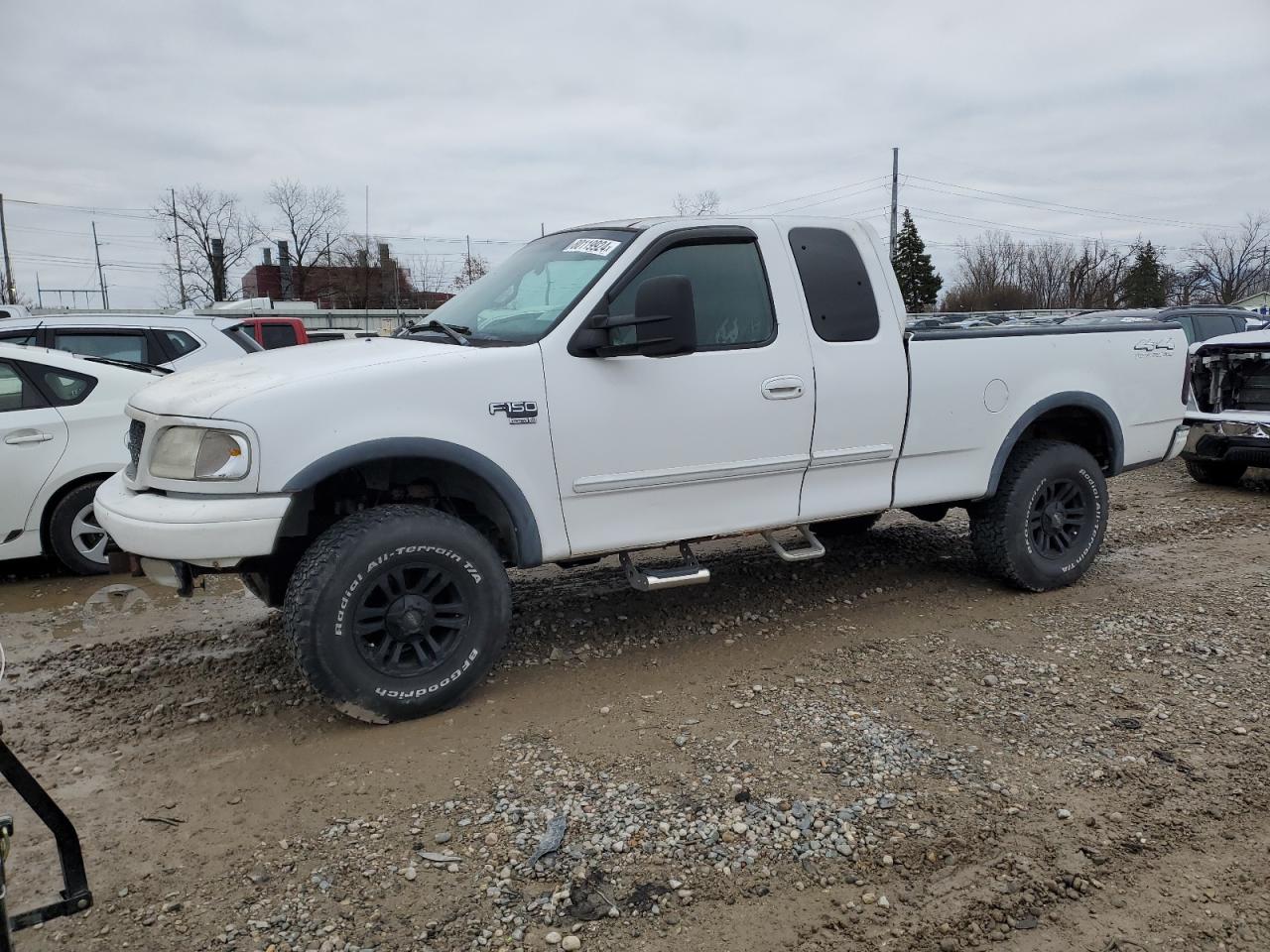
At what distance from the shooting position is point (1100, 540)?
18.4 ft

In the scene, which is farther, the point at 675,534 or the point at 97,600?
the point at 97,600

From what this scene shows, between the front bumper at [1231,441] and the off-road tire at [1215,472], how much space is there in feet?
0.77

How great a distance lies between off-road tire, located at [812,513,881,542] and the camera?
650 cm

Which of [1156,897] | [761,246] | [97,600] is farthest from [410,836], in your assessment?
[97,600]

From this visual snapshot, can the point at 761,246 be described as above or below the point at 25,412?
above

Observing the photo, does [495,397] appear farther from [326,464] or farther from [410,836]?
[410,836]

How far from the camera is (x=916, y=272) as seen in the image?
2288 inches

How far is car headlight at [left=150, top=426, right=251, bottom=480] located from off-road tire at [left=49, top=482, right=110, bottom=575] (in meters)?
3.12

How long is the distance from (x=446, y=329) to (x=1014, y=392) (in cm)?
318

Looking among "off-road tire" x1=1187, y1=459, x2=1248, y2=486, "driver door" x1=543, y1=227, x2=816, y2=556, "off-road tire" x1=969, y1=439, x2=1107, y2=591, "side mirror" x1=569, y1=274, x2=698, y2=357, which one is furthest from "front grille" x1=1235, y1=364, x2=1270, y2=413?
"side mirror" x1=569, y1=274, x2=698, y2=357

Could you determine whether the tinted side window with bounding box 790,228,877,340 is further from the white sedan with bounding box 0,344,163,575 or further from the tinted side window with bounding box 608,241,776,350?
the white sedan with bounding box 0,344,163,575

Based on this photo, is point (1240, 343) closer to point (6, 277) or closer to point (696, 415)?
point (696, 415)

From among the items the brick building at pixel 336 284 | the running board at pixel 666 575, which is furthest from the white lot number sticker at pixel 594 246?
the brick building at pixel 336 284

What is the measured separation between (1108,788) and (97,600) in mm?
5698
